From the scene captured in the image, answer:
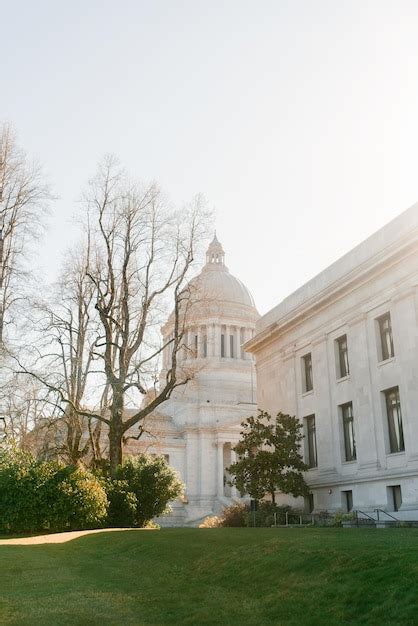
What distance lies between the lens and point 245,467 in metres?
30.6

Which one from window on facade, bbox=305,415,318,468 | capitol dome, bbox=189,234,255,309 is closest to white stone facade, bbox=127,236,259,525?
capitol dome, bbox=189,234,255,309

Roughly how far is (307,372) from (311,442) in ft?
12.1

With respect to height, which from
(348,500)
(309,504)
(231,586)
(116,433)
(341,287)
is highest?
(341,287)

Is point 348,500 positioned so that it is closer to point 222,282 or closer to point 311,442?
point 311,442

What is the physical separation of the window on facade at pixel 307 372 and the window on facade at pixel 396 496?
28.7 feet

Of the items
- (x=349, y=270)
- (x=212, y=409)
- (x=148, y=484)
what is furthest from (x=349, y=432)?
(x=212, y=409)

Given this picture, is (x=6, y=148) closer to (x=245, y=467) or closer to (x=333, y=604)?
(x=245, y=467)

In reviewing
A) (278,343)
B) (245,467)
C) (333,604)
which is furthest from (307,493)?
(333,604)

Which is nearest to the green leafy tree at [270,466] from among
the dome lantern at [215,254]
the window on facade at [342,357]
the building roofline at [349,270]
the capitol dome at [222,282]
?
the window on facade at [342,357]

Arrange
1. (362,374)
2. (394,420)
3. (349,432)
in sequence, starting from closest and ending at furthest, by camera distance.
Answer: (394,420) < (362,374) < (349,432)

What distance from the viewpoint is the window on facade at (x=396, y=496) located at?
25.7 metres

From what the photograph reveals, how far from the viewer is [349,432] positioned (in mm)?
30000

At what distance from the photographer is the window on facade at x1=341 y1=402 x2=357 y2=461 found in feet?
96.8

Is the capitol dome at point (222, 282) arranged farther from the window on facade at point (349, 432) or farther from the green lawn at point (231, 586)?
the green lawn at point (231, 586)
